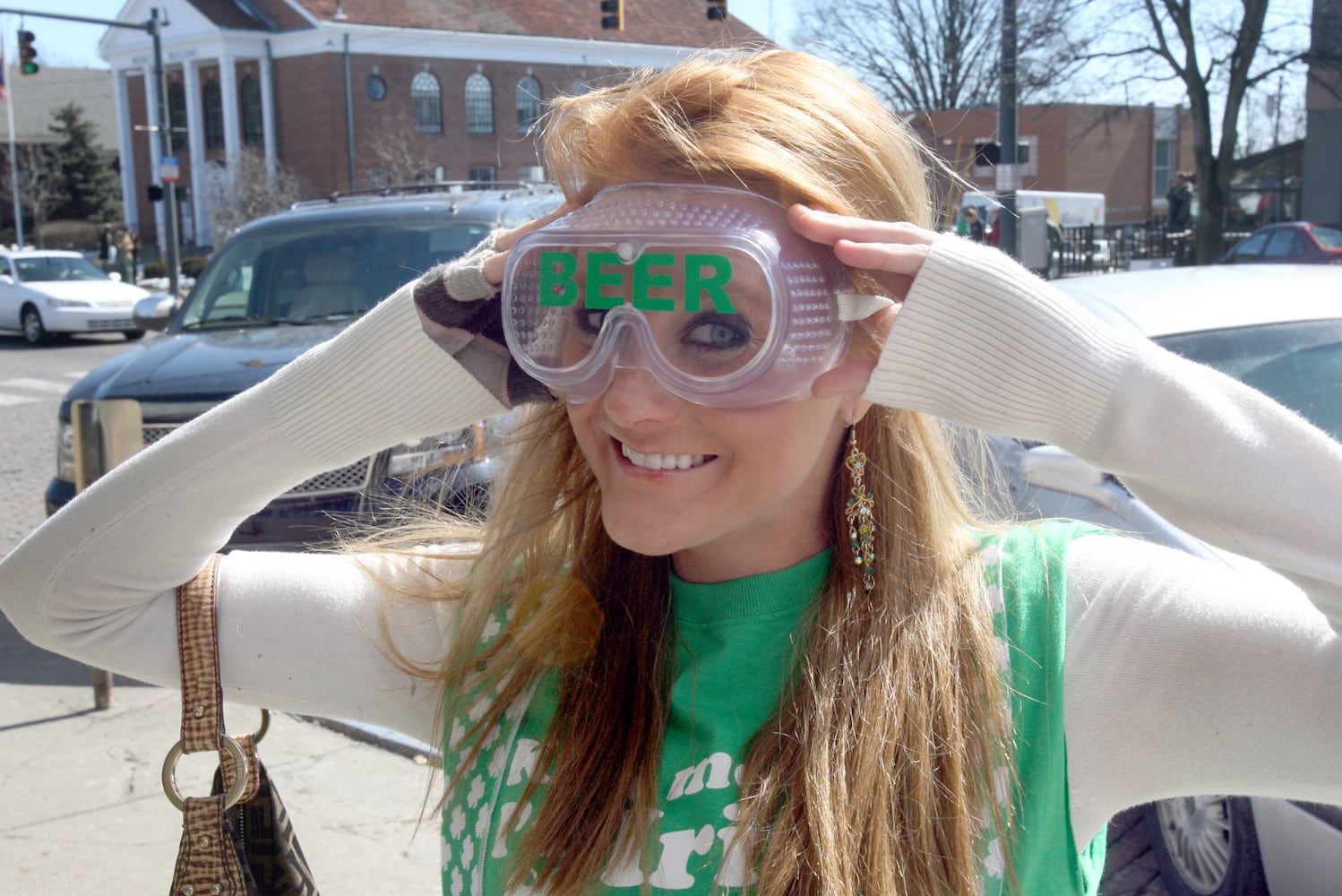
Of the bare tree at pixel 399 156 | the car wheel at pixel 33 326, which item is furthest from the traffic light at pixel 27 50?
the bare tree at pixel 399 156

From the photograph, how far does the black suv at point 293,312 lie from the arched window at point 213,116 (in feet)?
160

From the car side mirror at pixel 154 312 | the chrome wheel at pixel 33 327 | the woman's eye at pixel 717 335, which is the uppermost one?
the woman's eye at pixel 717 335

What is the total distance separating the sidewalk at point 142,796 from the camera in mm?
3684

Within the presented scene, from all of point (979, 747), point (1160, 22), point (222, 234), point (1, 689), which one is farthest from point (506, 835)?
point (222, 234)

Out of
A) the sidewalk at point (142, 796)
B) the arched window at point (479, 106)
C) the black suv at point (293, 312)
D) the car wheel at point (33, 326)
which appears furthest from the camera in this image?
the arched window at point (479, 106)

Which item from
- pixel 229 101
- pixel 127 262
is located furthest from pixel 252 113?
pixel 127 262

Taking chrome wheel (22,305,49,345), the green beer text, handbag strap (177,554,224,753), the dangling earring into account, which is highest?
the green beer text

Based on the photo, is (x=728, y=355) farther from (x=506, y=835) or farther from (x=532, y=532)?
(x=506, y=835)

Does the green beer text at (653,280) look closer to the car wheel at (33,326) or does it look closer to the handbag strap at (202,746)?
the handbag strap at (202,746)

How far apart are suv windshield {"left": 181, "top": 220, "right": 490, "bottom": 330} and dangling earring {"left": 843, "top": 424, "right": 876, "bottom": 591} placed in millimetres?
4718

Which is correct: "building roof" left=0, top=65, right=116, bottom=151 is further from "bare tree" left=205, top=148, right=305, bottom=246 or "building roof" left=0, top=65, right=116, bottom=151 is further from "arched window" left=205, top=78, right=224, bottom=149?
"bare tree" left=205, top=148, right=305, bottom=246

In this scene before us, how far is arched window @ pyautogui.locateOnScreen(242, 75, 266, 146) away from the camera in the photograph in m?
50.8

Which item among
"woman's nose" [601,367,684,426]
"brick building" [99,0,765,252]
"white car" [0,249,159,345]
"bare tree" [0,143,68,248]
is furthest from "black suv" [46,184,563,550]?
"bare tree" [0,143,68,248]

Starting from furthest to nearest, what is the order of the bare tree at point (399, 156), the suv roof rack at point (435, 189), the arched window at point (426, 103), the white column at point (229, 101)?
the arched window at point (426, 103)
the white column at point (229, 101)
the bare tree at point (399, 156)
the suv roof rack at point (435, 189)
